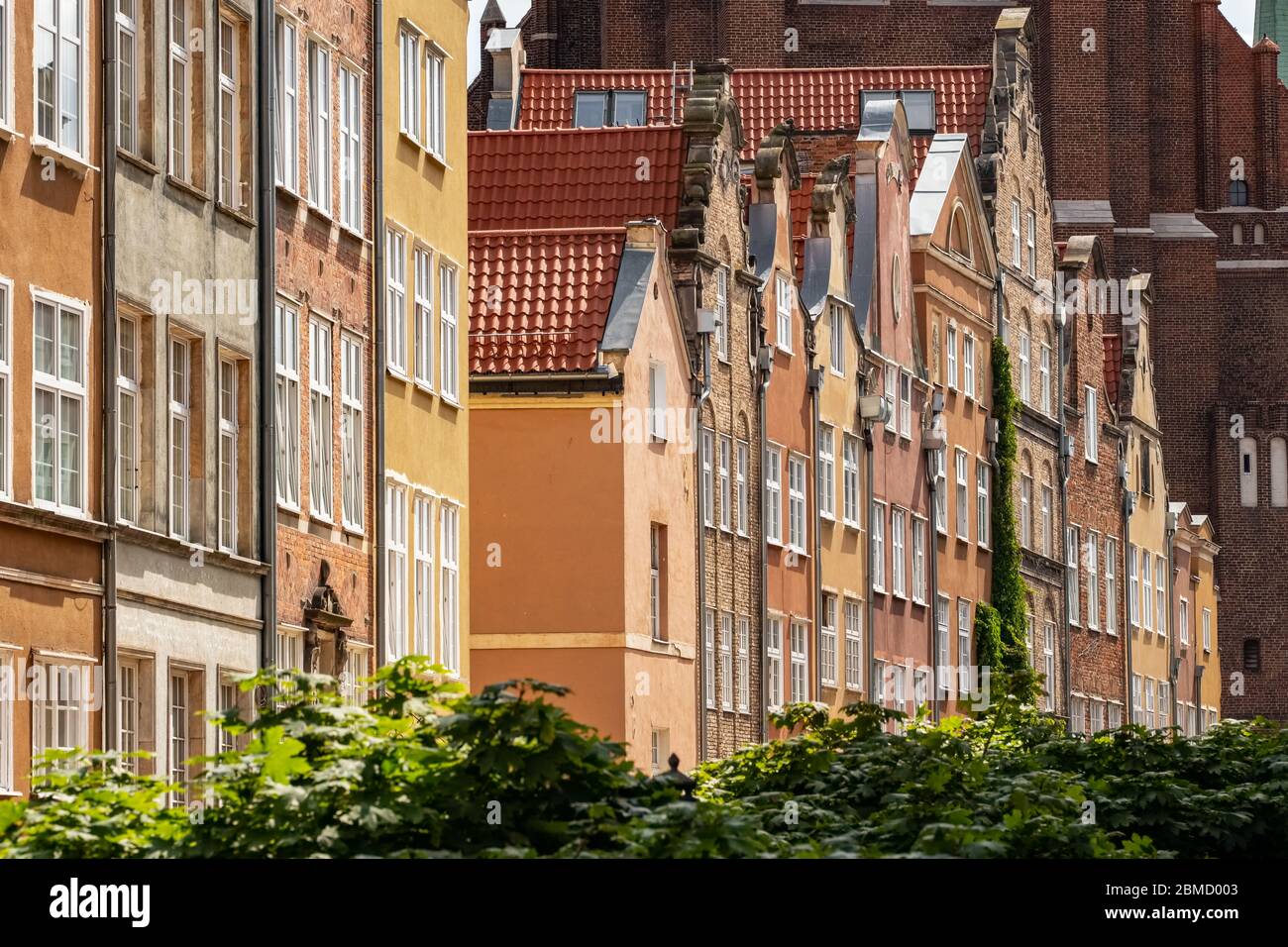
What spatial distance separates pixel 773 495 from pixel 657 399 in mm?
5808

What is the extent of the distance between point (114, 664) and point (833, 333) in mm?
28128

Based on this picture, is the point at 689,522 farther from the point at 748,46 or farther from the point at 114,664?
the point at 748,46

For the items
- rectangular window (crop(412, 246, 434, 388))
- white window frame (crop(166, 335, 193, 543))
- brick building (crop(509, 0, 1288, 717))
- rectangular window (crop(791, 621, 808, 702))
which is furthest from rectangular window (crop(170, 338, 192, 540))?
brick building (crop(509, 0, 1288, 717))

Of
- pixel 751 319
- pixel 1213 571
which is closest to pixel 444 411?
pixel 751 319

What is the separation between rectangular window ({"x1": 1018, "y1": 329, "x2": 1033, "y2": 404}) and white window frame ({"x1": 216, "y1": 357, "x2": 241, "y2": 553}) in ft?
125

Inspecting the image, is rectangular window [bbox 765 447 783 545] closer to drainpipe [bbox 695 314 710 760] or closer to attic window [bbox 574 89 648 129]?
drainpipe [bbox 695 314 710 760]

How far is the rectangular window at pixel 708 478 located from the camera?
44.8m

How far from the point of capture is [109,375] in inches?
997

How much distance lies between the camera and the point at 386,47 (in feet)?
113

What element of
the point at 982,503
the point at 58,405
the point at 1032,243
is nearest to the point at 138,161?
the point at 58,405

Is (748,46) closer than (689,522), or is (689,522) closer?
(689,522)

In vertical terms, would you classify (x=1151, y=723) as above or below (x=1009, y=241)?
below

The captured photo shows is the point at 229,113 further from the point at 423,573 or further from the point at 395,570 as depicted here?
the point at 423,573
